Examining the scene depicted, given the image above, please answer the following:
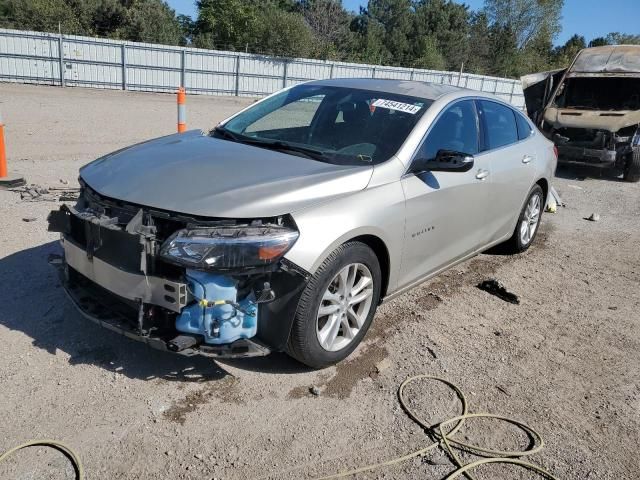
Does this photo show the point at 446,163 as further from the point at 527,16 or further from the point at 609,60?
the point at 527,16

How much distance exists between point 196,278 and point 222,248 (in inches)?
8.3

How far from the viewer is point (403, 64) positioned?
51.5 meters

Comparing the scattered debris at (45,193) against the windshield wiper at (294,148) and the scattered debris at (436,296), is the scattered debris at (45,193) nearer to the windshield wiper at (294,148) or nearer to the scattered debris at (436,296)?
the windshield wiper at (294,148)

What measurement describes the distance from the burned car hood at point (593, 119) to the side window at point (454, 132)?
7294 mm

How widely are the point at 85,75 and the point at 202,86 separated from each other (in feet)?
17.1

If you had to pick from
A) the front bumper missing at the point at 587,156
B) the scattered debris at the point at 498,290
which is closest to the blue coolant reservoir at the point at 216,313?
the scattered debris at the point at 498,290

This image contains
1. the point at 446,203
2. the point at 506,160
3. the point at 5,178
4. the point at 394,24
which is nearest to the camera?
the point at 446,203

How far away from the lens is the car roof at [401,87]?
4340 mm

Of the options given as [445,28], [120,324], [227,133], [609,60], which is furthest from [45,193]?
[445,28]

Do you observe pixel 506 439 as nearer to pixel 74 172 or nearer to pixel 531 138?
pixel 531 138

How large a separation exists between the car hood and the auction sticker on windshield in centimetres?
82

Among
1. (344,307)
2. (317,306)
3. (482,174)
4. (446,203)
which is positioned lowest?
(344,307)

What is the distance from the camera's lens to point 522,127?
559 centimetres

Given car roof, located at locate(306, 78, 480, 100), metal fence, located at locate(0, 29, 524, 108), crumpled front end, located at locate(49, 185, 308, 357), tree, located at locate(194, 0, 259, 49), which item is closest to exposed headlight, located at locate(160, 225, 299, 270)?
crumpled front end, located at locate(49, 185, 308, 357)
